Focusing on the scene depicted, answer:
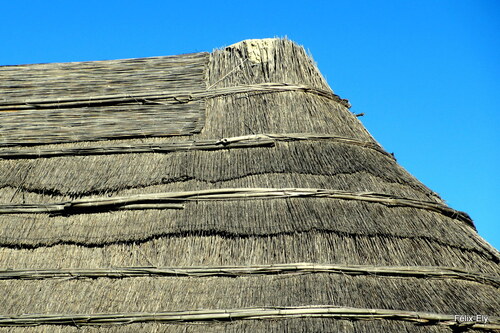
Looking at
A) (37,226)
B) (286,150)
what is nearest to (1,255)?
(37,226)

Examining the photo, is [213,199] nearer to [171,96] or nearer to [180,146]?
[180,146]

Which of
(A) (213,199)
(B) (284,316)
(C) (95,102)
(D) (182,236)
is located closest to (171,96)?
(C) (95,102)

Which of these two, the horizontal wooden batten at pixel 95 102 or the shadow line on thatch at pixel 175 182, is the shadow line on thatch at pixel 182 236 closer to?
the shadow line on thatch at pixel 175 182

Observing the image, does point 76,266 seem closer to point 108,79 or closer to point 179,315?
point 179,315

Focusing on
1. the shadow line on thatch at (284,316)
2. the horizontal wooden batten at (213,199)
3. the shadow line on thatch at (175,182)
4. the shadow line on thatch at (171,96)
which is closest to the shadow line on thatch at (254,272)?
the shadow line on thatch at (284,316)

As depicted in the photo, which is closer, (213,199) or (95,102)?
(213,199)

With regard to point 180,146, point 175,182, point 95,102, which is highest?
point 95,102

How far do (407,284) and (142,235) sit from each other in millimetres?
2292

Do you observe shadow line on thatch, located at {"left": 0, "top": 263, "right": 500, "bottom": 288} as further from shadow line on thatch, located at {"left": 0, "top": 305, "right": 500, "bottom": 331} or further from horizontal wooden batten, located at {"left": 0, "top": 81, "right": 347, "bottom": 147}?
horizontal wooden batten, located at {"left": 0, "top": 81, "right": 347, "bottom": 147}

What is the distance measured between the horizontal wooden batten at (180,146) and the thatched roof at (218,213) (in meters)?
0.01

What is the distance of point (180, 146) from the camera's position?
6863 mm

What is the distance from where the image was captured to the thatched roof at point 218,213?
5.37 m

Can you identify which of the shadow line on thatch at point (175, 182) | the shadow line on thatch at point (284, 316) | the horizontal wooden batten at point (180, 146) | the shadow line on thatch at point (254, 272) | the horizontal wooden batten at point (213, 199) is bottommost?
the shadow line on thatch at point (284, 316)

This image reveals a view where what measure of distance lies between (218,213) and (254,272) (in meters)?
0.76
